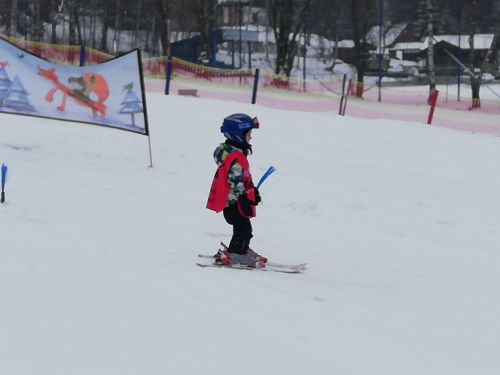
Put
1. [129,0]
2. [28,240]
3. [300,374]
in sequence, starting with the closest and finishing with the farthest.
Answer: [300,374]
[28,240]
[129,0]

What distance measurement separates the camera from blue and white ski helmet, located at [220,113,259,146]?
5953mm

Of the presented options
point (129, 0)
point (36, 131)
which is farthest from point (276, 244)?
point (129, 0)

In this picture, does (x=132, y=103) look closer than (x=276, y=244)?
No

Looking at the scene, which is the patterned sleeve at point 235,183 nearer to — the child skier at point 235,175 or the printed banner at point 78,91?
the child skier at point 235,175

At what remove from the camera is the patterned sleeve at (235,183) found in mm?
5977

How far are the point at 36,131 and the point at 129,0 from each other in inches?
2168

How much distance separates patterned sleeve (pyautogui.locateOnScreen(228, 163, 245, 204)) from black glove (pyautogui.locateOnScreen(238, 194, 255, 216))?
0.13ft

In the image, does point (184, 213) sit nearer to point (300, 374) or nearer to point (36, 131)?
point (300, 374)

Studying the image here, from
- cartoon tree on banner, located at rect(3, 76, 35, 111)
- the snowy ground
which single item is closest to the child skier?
the snowy ground

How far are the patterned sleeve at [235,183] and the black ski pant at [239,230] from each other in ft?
0.53

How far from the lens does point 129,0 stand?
66.0 meters

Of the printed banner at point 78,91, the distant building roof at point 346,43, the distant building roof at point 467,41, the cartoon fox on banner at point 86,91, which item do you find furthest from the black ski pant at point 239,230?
the distant building roof at point 346,43

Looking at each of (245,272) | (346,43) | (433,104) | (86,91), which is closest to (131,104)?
(86,91)

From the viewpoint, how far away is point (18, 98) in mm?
11469
